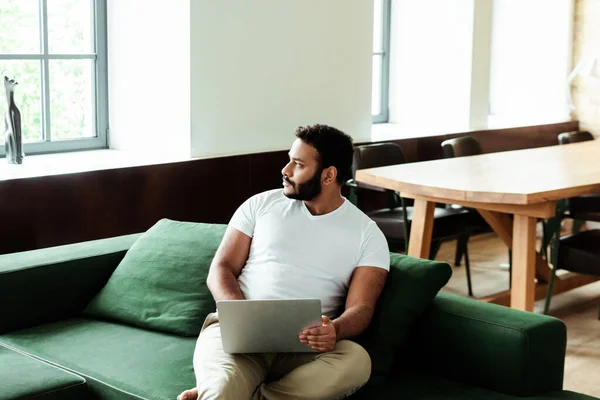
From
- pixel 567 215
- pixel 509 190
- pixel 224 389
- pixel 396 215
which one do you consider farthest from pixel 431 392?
pixel 567 215

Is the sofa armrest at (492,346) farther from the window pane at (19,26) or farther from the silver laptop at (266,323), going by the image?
the window pane at (19,26)

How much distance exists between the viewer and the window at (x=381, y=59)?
24.7 feet

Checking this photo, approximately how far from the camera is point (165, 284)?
340cm

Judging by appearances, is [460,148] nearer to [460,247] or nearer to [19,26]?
[460,247]

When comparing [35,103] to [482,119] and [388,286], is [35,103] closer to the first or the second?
[388,286]

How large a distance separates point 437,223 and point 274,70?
4.53ft

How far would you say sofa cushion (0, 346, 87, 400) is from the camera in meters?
2.72

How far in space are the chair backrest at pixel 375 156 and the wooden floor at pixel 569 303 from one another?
879mm

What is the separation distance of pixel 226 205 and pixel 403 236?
1.02m

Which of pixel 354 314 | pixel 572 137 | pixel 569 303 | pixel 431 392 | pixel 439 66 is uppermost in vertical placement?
pixel 439 66

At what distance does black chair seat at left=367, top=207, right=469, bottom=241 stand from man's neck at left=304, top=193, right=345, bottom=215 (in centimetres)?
198

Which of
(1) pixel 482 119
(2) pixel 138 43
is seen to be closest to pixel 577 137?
(1) pixel 482 119

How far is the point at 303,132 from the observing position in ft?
10.4

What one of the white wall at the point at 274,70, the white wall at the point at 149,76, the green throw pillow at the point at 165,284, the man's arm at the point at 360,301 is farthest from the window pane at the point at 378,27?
the man's arm at the point at 360,301
